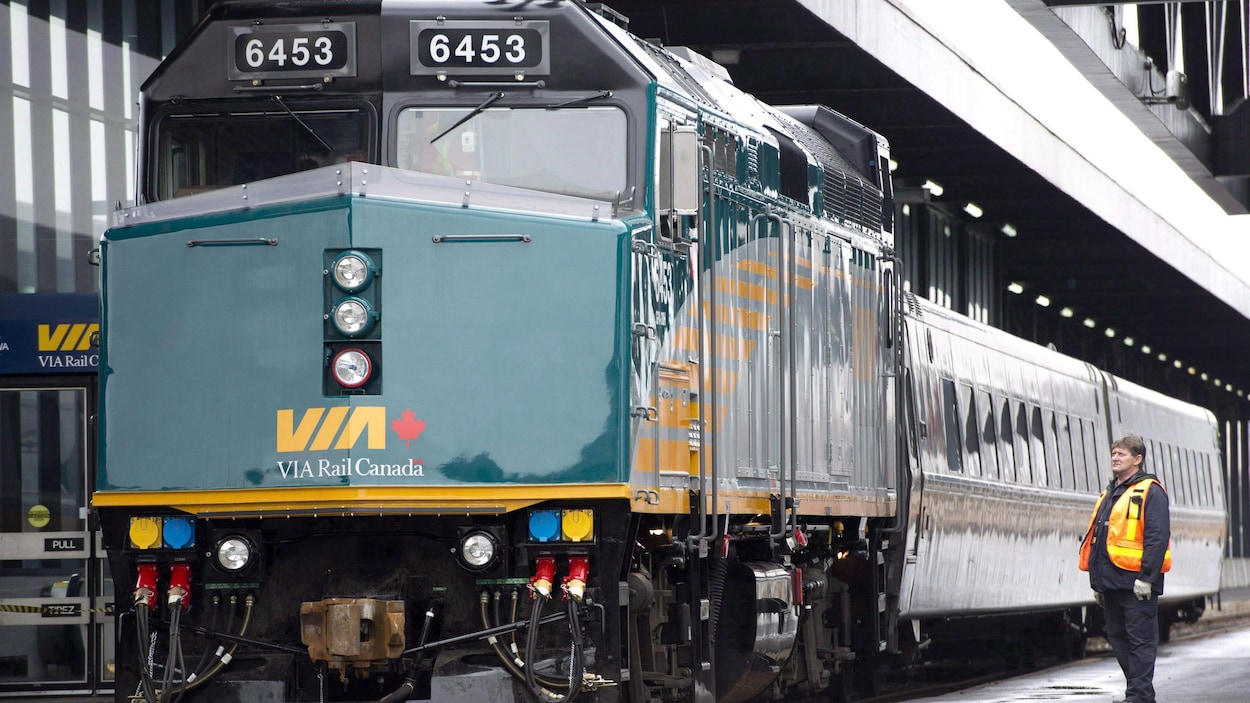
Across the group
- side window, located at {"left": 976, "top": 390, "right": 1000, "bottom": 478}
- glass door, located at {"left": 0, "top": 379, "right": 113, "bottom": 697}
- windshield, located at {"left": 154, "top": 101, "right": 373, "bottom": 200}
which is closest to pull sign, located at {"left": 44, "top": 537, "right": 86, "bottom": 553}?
glass door, located at {"left": 0, "top": 379, "right": 113, "bottom": 697}

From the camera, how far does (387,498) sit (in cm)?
902

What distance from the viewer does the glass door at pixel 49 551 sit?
559 inches

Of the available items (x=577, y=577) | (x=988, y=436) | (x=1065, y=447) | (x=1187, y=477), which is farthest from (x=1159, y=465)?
(x=577, y=577)

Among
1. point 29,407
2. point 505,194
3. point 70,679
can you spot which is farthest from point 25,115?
point 505,194

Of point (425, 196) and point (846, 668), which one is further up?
point (425, 196)

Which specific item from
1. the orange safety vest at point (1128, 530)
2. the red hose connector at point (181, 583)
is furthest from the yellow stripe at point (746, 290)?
the red hose connector at point (181, 583)

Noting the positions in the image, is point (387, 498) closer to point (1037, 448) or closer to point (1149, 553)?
point (1149, 553)

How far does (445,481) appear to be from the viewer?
9062 millimetres

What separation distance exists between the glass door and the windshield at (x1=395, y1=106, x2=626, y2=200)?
5.58 meters

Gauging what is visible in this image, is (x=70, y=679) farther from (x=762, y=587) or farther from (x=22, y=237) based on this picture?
(x=762, y=587)

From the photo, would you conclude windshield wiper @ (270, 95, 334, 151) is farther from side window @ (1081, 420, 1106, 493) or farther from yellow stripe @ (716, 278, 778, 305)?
side window @ (1081, 420, 1106, 493)

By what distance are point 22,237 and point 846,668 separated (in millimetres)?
7549

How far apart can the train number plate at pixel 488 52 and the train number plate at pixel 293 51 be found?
1.23ft

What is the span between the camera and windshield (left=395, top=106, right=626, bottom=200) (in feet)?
31.4
